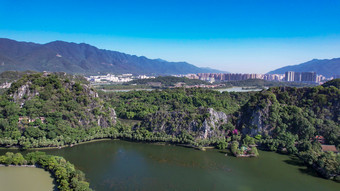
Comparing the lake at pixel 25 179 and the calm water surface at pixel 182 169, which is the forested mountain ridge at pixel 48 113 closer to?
the calm water surface at pixel 182 169

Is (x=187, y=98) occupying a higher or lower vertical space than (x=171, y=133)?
higher

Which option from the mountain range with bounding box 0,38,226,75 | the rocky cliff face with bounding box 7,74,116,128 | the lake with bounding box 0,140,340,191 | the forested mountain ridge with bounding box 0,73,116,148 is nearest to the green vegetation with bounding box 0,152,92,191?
the lake with bounding box 0,140,340,191

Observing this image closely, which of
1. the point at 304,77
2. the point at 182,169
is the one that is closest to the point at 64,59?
the point at 304,77

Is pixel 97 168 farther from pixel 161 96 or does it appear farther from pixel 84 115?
pixel 161 96

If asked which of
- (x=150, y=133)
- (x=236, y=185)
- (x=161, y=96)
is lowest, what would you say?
(x=236, y=185)

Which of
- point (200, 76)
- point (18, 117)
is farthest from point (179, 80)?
point (18, 117)

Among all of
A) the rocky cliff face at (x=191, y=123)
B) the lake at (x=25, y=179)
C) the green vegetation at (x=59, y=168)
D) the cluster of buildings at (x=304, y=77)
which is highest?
the cluster of buildings at (x=304, y=77)

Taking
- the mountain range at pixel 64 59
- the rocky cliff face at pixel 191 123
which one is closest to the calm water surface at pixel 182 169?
the rocky cliff face at pixel 191 123
